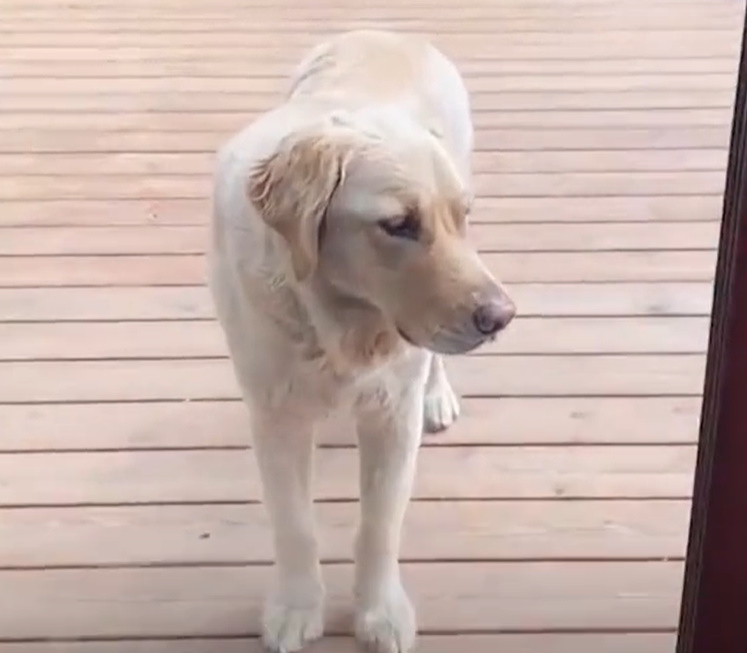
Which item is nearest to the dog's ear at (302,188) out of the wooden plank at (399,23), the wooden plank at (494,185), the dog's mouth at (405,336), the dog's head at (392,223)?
the dog's head at (392,223)

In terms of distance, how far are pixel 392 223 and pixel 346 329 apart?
0.50ft

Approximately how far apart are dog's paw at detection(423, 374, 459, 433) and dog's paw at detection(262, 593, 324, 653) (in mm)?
423

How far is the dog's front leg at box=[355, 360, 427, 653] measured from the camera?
1.49 meters

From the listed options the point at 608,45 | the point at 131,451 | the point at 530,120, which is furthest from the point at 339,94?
the point at 608,45

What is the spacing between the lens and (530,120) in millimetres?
3027

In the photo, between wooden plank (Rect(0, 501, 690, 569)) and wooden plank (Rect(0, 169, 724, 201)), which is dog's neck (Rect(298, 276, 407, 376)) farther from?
wooden plank (Rect(0, 169, 724, 201))

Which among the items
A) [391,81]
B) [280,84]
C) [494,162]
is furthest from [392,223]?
[280,84]

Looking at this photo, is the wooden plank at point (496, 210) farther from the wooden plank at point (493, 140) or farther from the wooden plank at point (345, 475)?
the wooden plank at point (345, 475)

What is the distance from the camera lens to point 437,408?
77.2 inches

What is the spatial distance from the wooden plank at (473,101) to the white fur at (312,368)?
1.43m

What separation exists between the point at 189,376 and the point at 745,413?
3.83ft

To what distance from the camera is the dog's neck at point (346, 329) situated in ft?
4.32

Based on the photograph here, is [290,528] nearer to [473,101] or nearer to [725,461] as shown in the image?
[725,461]

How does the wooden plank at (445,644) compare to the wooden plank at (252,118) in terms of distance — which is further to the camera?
the wooden plank at (252,118)
